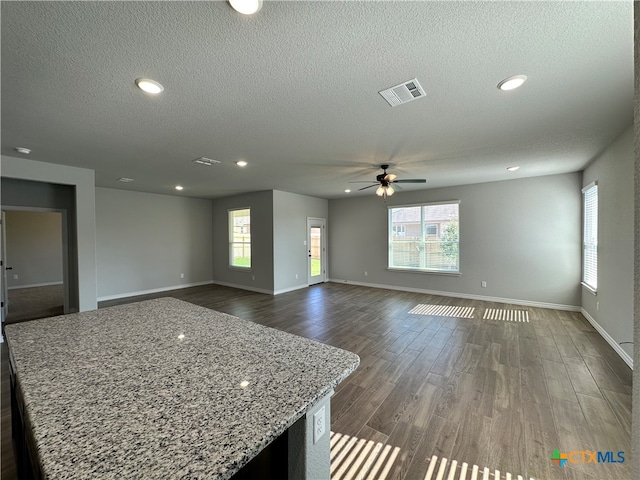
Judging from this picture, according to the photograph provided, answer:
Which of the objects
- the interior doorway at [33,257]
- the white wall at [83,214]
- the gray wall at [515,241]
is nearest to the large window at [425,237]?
the gray wall at [515,241]

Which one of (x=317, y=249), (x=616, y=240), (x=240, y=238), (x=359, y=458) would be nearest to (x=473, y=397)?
(x=359, y=458)

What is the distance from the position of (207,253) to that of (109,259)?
2467 mm

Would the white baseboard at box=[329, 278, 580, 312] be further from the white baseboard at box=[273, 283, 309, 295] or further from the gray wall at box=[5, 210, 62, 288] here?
the gray wall at box=[5, 210, 62, 288]

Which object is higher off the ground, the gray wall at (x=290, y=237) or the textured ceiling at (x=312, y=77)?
the textured ceiling at (x=312, y=77)

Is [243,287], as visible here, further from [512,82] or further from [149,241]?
[512,82]

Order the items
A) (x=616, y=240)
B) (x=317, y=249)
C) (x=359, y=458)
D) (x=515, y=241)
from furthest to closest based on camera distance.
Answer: (x=317, y=249) < (x=515, y=241) < (x=616, y=240) < (x=359, y=458)

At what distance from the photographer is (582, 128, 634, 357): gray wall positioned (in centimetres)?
299

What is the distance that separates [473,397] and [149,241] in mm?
7518

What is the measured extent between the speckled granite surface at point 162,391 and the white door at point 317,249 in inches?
245

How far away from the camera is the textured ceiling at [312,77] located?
144 centimetres

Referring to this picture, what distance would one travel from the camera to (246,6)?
135cm

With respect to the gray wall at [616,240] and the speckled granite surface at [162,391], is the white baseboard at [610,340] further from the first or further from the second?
the speckled granite surface at [162,391]

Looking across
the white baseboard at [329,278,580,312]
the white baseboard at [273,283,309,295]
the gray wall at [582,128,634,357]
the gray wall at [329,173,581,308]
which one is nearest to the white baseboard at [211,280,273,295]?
the white baseboard at [273,283,309,295]

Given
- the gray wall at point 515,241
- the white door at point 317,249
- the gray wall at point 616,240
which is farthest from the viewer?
the white door at point 317,249
